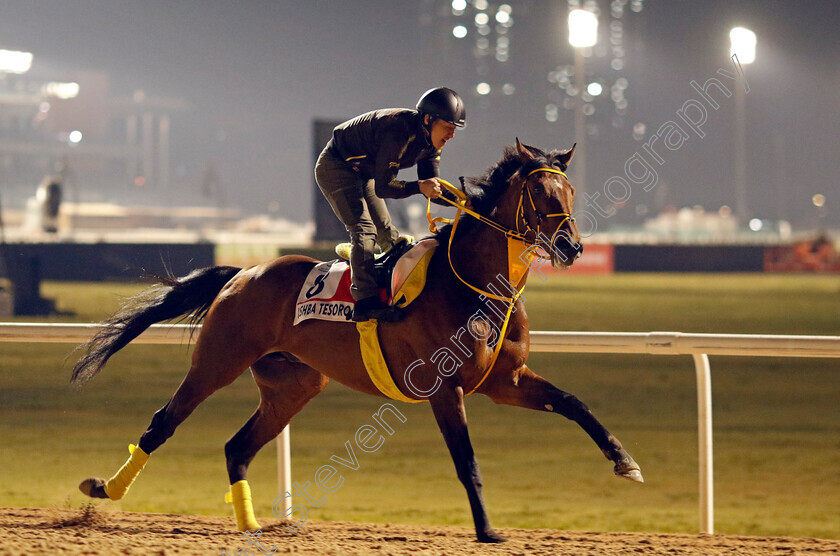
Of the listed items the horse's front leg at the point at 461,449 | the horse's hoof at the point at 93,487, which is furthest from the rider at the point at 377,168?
the horse's hoof at the point at 93,487

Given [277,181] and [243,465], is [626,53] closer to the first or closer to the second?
[277,181]

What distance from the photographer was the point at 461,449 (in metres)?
3.21

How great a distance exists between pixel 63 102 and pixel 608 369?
72635 millimetres

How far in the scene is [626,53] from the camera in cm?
11112

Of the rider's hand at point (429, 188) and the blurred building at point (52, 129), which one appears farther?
the blurred building at point (52, 129)

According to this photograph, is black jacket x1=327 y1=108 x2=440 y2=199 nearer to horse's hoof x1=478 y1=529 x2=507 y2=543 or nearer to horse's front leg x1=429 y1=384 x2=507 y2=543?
horse's front leg x1=429 y1=384 x2=507 y2=543

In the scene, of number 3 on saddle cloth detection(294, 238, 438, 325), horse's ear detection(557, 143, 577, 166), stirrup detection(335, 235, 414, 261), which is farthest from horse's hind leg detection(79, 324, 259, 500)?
horse's ear detection(557, 143, 577, 166)

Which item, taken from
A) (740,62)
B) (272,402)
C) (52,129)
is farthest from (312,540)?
(52,129)

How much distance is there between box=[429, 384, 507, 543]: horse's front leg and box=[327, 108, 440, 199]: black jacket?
0.80m

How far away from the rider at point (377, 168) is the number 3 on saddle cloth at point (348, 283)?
0.07 metres

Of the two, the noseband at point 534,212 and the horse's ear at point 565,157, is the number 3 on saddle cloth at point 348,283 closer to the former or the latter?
the noseband at point 534,212

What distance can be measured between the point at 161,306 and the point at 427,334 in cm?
146

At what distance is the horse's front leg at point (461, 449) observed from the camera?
10.3 ft

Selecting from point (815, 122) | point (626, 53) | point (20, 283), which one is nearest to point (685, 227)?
point (815, 122)
